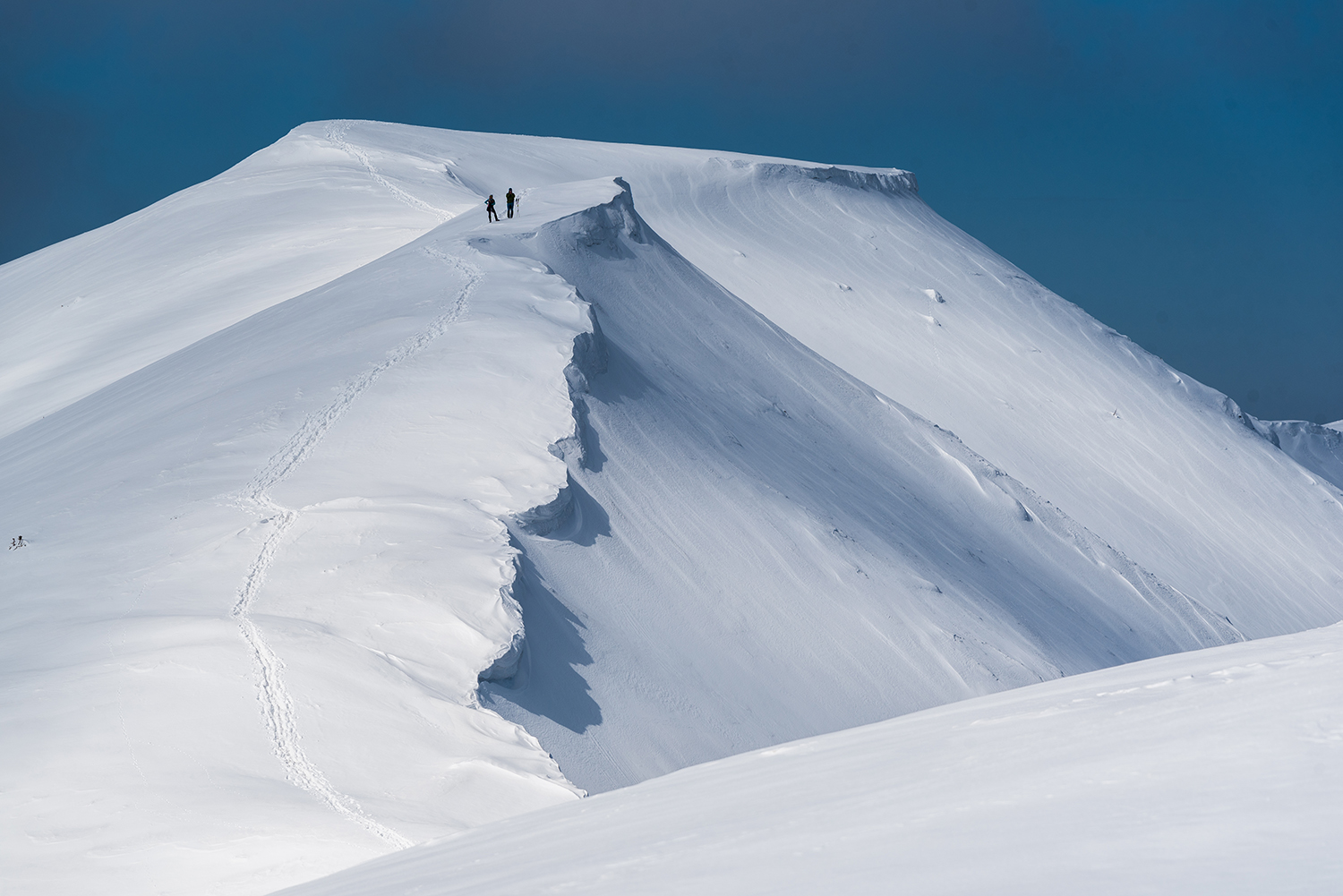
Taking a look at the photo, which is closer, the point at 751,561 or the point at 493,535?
the point at 493,535

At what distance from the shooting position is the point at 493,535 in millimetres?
9938

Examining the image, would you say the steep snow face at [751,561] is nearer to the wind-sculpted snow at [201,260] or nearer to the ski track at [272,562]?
the ski track at [272,562]

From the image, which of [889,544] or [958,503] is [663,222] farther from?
[889,544]

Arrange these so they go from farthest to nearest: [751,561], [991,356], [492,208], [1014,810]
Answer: [991,356] → [492,208] → [751,561] → [1014,810]

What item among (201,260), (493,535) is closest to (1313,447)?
(201,260)

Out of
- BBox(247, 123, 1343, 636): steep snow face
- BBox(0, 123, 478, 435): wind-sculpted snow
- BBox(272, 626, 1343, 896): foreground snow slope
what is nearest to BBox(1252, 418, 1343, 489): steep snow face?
BBox(247, 123, 1343, 636): steep snow face

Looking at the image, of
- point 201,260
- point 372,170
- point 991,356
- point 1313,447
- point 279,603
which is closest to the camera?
point 279,603

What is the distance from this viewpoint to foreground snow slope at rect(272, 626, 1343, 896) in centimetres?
A: 225

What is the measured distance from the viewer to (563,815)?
4.06m

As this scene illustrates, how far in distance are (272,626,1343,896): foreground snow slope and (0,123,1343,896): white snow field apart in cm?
12

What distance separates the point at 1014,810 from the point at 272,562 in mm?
7531

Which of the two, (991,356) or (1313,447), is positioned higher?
(991,356)

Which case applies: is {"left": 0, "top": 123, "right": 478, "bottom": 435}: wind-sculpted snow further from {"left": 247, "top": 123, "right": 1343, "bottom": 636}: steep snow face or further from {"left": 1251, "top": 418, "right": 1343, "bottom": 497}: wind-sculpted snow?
{"left": 1251, "top": 418, "right": 1343, "bottom": 497}: wind-sculpted snow

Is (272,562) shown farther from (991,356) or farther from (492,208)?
(991,356)
